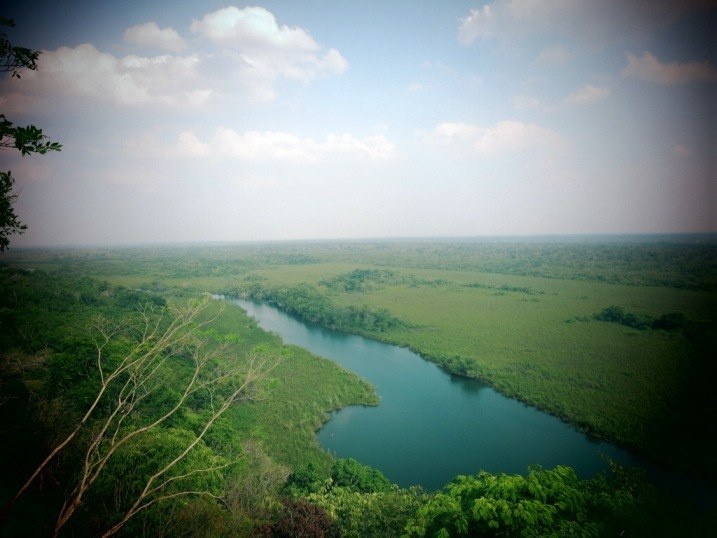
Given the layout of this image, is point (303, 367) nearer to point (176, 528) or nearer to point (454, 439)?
point (454, 439)

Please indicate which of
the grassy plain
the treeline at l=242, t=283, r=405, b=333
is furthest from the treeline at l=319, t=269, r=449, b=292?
the treeline at l=242, t=283, r=405, b=333

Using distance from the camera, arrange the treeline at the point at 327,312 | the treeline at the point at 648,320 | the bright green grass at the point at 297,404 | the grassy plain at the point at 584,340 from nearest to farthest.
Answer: the bright green grass at the point at 297,404, the grassy plain at the point at 584,340, the treeline at the point at 648,320, the treeline at the point at 327,312

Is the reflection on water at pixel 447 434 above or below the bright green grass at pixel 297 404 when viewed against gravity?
below

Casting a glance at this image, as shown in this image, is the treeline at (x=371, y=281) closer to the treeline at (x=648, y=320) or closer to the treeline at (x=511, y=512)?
the treeline at (x=648, y=320)

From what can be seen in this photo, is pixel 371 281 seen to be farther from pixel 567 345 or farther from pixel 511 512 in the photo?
pixel 511 512

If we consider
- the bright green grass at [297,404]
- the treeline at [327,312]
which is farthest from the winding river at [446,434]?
the treeline at [327,312]

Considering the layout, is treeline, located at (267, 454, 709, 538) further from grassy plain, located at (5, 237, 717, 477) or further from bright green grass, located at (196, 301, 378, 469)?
grassy plain, located at (5, 237, 717, 477)
